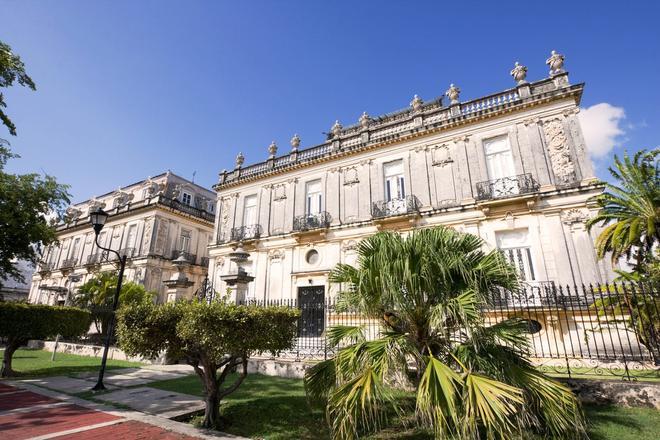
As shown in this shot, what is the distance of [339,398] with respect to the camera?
11.7ft

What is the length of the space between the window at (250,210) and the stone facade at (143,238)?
5.71 m

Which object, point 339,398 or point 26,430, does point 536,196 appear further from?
point 26,430

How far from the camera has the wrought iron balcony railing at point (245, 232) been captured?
18469 mm

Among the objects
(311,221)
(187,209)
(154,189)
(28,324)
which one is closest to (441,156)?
(311,221)

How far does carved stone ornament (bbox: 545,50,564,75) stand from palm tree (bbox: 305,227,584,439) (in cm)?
1250

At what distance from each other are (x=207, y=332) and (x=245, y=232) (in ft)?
48.3

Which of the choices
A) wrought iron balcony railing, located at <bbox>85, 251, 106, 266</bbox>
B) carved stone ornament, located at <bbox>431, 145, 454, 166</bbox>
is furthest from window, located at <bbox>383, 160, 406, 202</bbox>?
wrought iron balcony railing, located at <bbox>85, 251, 106, 266</bbox>

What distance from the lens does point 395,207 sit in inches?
591

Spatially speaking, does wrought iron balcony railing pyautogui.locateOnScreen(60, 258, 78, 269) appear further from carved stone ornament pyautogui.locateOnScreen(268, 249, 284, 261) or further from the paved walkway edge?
the paved walkway edge

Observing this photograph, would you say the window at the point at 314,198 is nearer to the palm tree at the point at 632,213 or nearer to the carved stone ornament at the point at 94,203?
the palm tree at the point at 632,213

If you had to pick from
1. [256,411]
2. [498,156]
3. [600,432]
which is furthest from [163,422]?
[498,156]

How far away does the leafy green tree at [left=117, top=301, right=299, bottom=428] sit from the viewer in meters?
4.66

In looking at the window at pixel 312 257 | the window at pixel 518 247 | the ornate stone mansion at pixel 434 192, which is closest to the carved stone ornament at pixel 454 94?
the ornate stone mansion at pixel 434 192

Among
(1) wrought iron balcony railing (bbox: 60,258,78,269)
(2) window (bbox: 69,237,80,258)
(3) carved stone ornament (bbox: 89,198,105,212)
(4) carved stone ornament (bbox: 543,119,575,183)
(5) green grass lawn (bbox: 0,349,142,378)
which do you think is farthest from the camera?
(3) carved stone ornament (bbox: 89,198,105,212)
